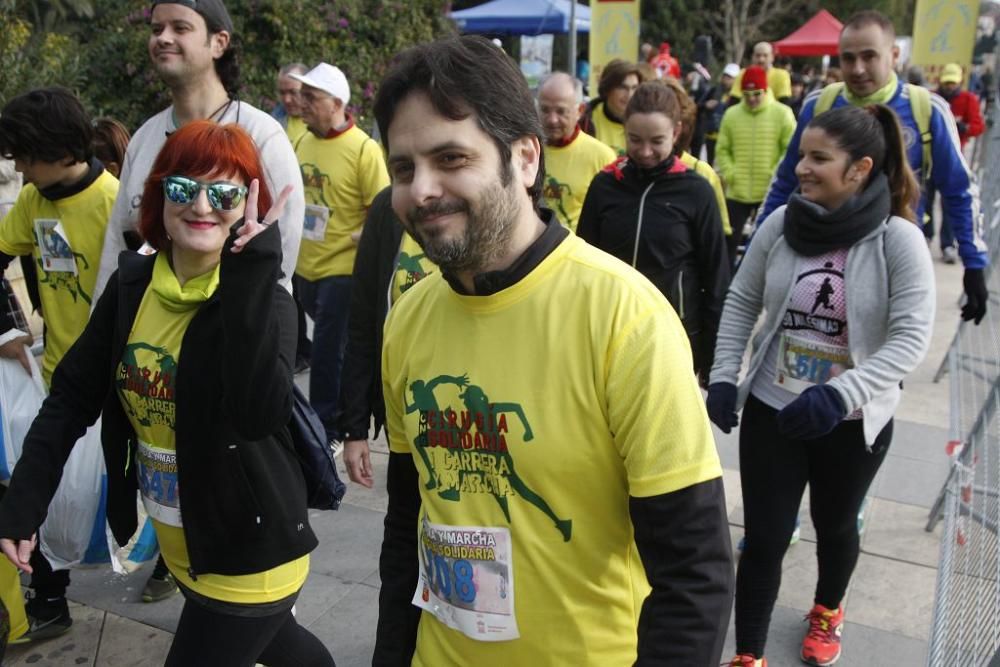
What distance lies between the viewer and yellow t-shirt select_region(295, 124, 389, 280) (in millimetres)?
5094

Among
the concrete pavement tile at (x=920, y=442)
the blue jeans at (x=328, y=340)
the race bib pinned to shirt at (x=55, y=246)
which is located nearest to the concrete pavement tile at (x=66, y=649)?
the race bib pinned to shirt at (x=55, y=246)

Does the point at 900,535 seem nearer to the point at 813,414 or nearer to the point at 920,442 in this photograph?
the point at 920,442

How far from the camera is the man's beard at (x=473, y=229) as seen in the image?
1.45 metres

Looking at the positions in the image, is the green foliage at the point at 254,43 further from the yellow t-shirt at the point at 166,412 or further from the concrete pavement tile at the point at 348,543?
the yellow t-shirt at the point at 166,412

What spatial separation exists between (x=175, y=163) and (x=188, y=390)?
22.9 inches

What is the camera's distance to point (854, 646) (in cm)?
336

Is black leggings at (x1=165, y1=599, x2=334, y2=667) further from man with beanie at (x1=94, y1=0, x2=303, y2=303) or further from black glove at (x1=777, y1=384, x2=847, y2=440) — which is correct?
black glove at (x1=777, y1=384, x2=847, y2=440)

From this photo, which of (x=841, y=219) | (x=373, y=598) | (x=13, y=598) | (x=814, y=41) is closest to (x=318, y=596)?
(x=373, y=598)

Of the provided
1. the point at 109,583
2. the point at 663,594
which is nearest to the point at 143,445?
the point at 663,594

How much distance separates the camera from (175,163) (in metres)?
2.26

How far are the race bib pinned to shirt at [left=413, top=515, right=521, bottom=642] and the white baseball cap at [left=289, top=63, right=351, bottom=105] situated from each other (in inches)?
148

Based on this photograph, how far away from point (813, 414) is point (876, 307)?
17.9 inches

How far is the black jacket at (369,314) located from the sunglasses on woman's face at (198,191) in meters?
1.00

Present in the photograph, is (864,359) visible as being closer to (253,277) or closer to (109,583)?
(253,277)
